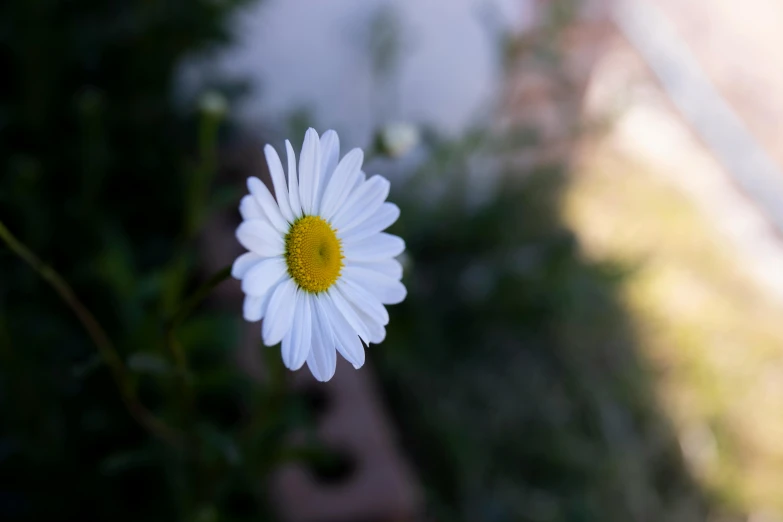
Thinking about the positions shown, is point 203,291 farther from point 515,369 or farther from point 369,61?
point 369,61

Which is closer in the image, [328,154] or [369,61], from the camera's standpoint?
[328,154]

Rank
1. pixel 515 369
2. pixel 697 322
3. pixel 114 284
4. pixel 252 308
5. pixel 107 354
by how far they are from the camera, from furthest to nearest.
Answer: pixel 697 322, pixel 515 369, pixel 114 284, pixel 107 354, pixel 252 308

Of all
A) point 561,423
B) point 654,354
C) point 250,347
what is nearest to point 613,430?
point 561,423

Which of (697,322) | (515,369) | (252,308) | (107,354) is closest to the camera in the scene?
(252,308)

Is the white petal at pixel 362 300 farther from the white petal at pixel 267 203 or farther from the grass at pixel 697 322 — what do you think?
the grass at pixel 697 322

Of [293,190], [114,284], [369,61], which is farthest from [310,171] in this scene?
[369,61]

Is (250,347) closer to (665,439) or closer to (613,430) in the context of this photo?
(613,430)
